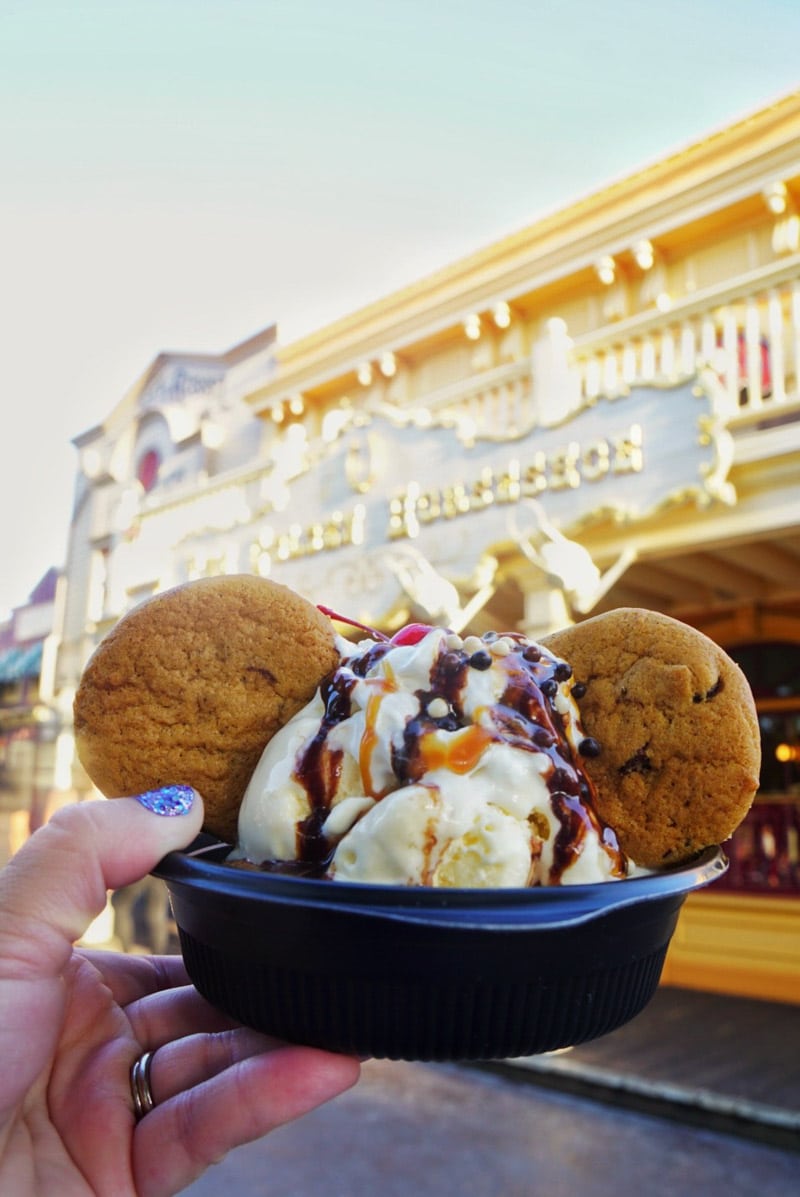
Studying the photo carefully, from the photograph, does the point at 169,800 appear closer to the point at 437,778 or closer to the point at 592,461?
the point at 437,778

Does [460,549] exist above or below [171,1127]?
above

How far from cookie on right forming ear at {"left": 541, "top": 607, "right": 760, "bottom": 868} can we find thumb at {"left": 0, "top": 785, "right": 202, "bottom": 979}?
2.11 ft

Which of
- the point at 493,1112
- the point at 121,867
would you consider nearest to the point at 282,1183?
the point at 493,1112

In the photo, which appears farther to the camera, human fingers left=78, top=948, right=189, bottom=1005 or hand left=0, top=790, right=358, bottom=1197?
human fingers left=78, top=948, right=189, bottom=1005

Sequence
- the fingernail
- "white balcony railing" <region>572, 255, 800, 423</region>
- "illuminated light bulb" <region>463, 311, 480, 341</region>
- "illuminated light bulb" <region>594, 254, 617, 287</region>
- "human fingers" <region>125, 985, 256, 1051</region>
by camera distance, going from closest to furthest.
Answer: the fingernail
"human fingers" <region>125, 985, 256, 1051</region>
"white balcony railing" <region>572, 255, 800, 423</region>
"illuminated light bulb" <region>594, 254, 617, 287</region>
"illuminated light bulb" <region>463, 311, 480, 341</region>

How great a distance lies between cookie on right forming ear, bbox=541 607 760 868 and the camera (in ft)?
4.15

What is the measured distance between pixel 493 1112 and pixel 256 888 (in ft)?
14.0

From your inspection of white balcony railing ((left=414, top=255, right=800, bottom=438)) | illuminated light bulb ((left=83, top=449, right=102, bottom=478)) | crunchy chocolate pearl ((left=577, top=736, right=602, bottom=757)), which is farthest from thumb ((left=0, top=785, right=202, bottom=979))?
illuminated light bulb ((left=83, top=449, right=102, bottom=478))

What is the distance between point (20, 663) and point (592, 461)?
33.7 feet

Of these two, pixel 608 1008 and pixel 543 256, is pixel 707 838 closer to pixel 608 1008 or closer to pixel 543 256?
pixel 608 1008

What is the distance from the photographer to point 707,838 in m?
1.28

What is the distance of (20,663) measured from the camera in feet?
40.7

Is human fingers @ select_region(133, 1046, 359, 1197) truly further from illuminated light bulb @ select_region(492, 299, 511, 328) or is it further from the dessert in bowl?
illuminated light bulb @ select_region(492, 299, 511, 328)

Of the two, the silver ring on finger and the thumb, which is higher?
the thumb
